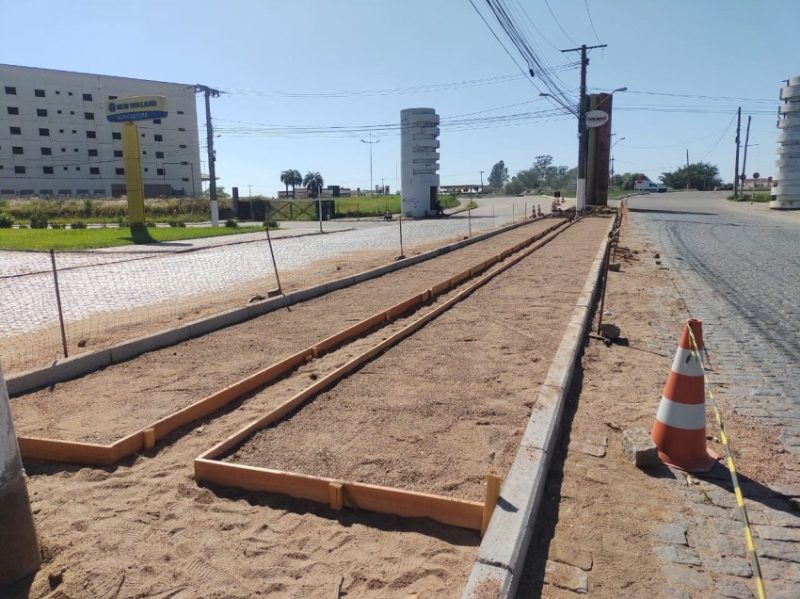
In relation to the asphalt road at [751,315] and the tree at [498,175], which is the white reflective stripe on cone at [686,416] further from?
the tree at [498,175]

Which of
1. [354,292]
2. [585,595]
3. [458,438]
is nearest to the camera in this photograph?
[585,595]

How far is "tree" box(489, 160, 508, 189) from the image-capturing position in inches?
7542

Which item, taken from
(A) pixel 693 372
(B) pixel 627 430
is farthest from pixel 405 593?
(A) pixel 693 372

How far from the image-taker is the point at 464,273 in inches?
470

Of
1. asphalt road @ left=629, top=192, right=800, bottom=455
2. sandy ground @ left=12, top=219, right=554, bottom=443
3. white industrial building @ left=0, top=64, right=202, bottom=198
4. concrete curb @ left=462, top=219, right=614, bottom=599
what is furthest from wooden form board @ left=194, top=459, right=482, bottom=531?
white industrial building @ left=0, top=64, right=202, bottom=198

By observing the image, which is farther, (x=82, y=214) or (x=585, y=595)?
(x=82, y=214)

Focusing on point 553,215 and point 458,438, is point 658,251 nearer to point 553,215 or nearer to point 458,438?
point 458,438

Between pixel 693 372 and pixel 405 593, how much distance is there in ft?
8.27

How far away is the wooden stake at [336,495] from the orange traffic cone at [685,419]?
87.0 inches

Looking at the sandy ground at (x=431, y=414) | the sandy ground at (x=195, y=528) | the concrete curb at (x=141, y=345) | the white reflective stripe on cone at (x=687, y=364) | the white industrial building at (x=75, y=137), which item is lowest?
the sandy ground at (x=195, y=528)

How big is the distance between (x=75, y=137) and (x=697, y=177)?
102579 mm

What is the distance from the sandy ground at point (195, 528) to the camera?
2.78 meters

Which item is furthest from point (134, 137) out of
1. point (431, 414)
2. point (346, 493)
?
point (346, 493)

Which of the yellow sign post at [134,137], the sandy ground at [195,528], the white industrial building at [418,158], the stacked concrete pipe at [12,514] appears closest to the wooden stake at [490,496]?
the sandy ground at [195,528]
